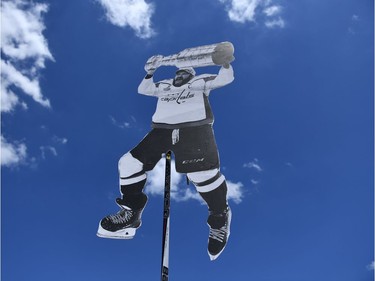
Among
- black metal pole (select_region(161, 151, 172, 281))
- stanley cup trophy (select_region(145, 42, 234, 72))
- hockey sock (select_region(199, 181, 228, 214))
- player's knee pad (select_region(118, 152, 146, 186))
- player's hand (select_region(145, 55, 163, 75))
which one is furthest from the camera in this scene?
player's hand (select_region(145, 55, 163, 75))

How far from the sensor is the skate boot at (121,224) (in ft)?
21.6

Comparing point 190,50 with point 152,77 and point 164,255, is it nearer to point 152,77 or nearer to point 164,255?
point 152,77

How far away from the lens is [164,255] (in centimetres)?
609

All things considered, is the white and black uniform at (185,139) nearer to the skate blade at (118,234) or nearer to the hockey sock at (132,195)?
the hockey sock at (132,195)

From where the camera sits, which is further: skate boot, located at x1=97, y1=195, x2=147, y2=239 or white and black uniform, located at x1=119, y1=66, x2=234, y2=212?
skate boot, located at x1=97, y1=195, x2=147, y2=239

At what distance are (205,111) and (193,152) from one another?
580mm

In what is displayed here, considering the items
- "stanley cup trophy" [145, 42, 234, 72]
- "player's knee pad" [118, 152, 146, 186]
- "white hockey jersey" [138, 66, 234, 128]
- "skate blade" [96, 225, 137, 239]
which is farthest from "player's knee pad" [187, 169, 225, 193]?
"stanley cup trophy" [145, 42, 234, 72]

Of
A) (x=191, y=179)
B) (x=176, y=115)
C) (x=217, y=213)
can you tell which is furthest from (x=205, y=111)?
(x=217, y=213)

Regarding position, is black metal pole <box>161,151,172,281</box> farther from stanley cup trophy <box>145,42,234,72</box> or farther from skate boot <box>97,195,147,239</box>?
stanley cup trophy <box>145,42,234,72</box>

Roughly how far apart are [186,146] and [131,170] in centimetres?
86

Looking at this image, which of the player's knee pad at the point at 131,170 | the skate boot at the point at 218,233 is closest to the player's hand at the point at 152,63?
the player's knee pad at the point at 131,170

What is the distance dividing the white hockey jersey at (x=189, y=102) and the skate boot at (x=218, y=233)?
48.1 inches

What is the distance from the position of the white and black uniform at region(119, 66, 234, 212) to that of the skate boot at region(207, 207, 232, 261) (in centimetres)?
13

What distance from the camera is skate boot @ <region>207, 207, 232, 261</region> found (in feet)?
20.3
